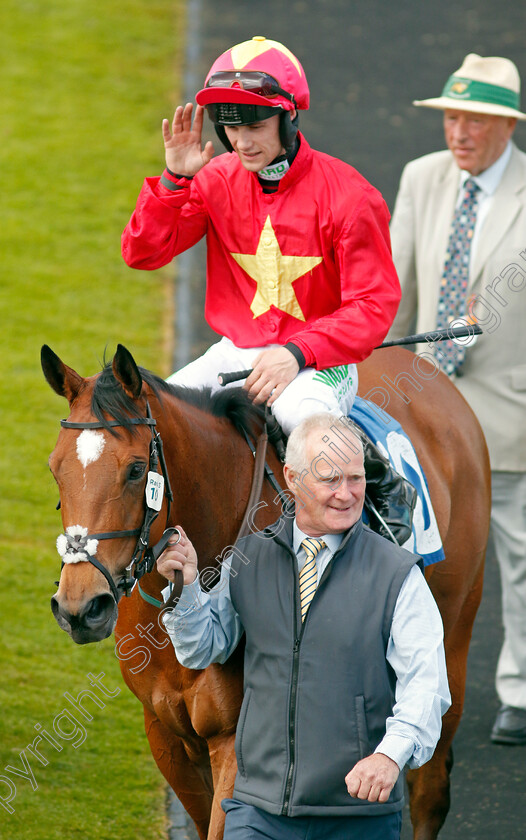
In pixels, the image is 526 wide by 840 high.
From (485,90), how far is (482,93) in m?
0.03

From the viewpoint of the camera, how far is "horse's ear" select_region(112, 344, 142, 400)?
111 inches

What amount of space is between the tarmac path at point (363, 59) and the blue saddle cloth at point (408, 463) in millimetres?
4876

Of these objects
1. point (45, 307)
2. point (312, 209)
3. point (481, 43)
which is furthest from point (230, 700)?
point (481, 43)

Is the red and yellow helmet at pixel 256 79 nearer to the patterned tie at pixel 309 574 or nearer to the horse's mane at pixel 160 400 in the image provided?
the horse's mane at pixel 160 400

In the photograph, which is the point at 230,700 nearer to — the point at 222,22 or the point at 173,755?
the point at 173,755

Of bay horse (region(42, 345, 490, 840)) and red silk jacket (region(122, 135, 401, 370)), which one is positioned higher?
red silk jacket (region(122, 135, 401, 370))

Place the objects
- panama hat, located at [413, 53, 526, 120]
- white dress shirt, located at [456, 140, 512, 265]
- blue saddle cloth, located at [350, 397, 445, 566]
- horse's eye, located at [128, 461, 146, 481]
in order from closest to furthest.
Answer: horse's eye, located at [128, 461, 146, 481] < blue saddle cloth, located at [350, 397, 445, 566] < panama hat, located at [413, 53, 526, 120] < white dress shirt, located at [456, 140, 512, 265]

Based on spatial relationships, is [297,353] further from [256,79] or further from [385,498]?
[256,79]

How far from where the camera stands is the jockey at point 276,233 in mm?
3207

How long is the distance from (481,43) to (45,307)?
652 centimetres

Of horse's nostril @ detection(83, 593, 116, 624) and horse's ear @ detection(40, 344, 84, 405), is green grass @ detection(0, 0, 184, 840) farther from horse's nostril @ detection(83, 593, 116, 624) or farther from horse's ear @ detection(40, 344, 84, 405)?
horse's nostril @ detection(83, 593, 116, 624)

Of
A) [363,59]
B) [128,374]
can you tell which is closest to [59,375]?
[128,374]

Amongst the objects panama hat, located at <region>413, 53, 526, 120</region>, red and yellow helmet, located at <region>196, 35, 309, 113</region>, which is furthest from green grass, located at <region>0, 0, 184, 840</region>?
panama hat, located at <region>413, 53, 526, 120</region>

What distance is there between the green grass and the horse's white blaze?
1.72 meters
